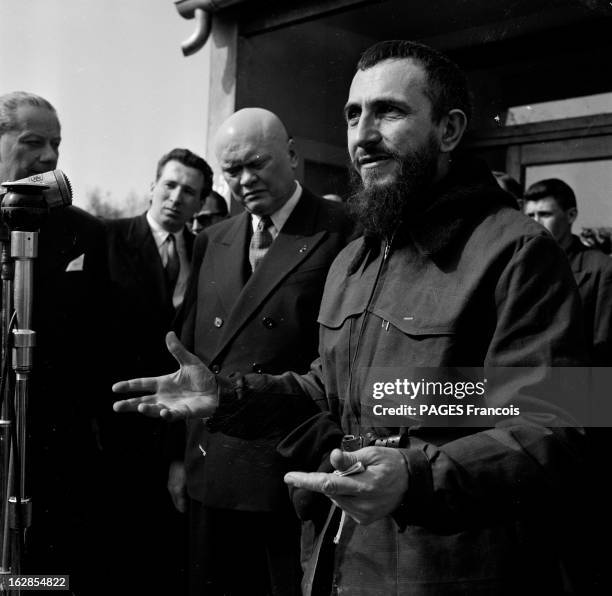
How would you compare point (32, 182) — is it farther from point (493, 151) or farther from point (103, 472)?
point (493, 151)

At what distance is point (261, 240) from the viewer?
2.69 metres

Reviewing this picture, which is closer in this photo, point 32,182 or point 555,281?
Result: point 555,281

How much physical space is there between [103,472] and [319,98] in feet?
8.89

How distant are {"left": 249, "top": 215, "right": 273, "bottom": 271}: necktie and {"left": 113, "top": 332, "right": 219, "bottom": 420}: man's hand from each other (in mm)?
950

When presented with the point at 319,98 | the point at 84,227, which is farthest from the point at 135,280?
the point at 319,98

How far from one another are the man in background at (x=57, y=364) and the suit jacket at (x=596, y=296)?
183 centimetres

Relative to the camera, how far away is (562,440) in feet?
4.33

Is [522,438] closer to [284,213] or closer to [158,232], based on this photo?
[284,213]

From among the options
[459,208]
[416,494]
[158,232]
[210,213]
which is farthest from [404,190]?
[210,213]

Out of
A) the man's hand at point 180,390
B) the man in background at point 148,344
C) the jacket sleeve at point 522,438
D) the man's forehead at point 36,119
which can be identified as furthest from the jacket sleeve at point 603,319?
the man's forehead at point 36,119

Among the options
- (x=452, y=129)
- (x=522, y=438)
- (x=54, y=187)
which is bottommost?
(x=522, y=438)

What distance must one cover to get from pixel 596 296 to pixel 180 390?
1.80 meters

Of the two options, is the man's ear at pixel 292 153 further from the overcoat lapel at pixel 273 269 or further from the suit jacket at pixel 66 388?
the suit jacket at pixel 66 388

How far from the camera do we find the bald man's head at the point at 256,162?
8.68ft
